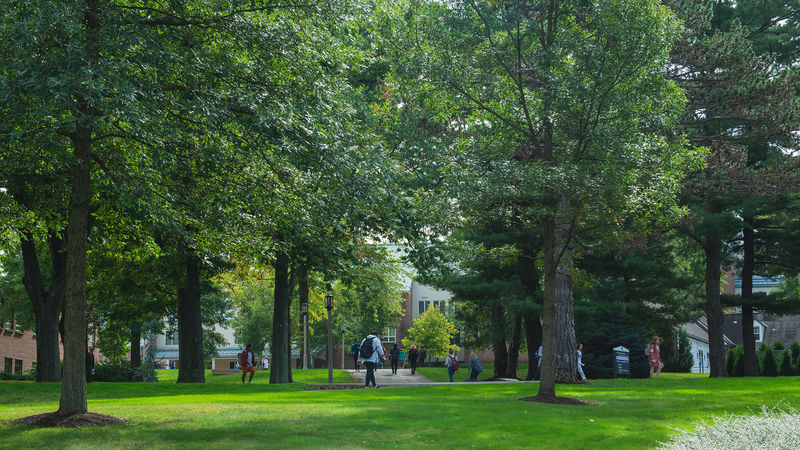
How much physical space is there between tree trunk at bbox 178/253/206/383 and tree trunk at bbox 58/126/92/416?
564 inches

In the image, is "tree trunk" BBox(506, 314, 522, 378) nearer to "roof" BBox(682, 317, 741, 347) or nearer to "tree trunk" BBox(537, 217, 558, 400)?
"tree trunk" BBox(537, 217, 558, 400)

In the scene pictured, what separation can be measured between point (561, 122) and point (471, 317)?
2536 centimetres

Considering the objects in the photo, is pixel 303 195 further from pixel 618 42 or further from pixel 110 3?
pixel 618 42

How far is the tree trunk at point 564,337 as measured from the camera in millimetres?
22703

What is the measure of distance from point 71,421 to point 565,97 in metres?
10.8

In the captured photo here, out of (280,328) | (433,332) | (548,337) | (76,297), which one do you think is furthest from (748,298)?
(433,332)

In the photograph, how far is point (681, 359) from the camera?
52438 mm

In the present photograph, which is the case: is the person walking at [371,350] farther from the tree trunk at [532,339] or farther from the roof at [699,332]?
the roof at [699,332]

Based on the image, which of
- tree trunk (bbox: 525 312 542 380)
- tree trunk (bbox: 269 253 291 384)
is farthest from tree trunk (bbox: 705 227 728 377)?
tree trunk (bbox: 269 253 291 384)

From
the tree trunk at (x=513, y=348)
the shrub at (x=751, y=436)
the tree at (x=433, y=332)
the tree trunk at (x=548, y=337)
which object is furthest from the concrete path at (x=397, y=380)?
the tree at (x=433, y=332)

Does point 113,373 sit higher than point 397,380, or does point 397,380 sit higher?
point 113,373

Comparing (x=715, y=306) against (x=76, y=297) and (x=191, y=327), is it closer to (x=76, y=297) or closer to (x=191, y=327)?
(x=191, y=327)

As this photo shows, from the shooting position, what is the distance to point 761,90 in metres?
26.5

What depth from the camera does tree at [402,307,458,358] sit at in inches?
2803
